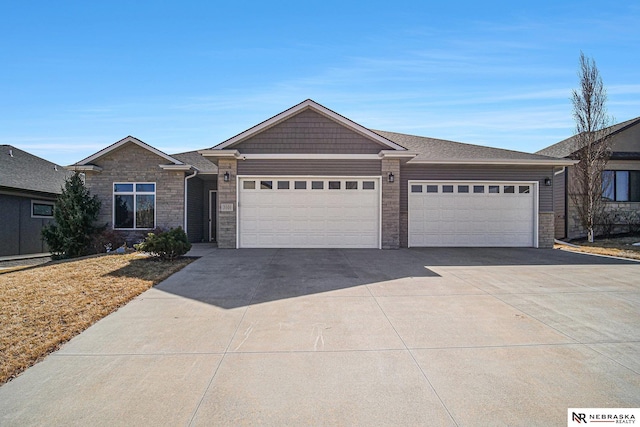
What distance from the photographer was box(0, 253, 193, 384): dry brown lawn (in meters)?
3.87

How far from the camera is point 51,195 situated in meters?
16.9

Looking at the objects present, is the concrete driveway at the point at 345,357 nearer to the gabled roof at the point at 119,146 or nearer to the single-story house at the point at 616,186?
the gabled roof at the point at 119,146

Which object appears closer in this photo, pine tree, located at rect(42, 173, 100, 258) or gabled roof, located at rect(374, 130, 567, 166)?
pine tree, located at rect(42, 173, 100, 258)

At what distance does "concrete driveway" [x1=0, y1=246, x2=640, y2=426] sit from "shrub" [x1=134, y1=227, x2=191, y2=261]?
245 cm

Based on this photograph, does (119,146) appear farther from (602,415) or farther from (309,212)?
(602,415)

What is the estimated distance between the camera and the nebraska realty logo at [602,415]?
2609mm

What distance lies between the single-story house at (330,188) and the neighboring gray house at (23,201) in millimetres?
4802

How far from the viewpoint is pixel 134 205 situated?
13.4 m

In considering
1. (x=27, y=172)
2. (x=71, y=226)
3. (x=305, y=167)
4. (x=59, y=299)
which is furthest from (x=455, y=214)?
(x=27, y=172)

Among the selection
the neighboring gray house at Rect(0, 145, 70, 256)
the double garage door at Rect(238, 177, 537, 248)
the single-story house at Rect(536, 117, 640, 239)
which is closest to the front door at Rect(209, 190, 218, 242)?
the double garage door at Rect(238, 177, 537, 248)

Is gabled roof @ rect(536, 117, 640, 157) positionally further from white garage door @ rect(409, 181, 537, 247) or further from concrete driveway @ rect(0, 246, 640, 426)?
concrete driveway @ rect(0, 246, 640, 426)

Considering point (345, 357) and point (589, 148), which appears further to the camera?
point (589, 148)

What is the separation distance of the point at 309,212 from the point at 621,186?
17043mm

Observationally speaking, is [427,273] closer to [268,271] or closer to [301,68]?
[268,271]
